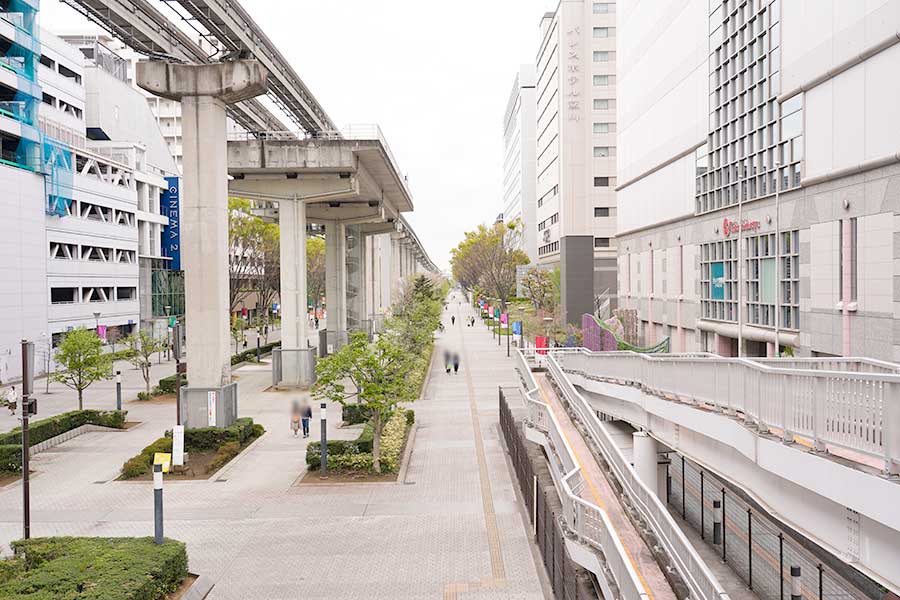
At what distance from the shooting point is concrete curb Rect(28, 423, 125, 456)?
23.9 meters

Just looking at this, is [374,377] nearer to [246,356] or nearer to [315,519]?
[315,519]

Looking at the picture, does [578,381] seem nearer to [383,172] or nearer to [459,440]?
[459,440]

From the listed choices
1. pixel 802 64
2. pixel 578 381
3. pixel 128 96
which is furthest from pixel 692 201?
pixel 128 96

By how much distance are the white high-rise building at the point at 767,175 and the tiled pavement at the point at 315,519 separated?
9.15 m

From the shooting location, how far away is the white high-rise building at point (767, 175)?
18625 millimetres

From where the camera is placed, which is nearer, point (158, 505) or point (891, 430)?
point (891, 430)

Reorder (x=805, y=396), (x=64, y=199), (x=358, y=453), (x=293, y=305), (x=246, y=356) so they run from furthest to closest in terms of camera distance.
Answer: (x=246, y=356)
(x=64, y=199)
(x=293, y=305)
(x=358, y=453)
(x=805, y=396)

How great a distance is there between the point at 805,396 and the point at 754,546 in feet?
26.8

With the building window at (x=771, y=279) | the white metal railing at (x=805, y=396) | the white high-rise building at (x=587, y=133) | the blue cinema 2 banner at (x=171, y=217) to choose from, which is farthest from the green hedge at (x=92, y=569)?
the blue cinema 2 banner at (x=171, y=217)

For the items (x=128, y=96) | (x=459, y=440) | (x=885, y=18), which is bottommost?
(x=459, y=440)

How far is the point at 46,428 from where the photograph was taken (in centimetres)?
2466

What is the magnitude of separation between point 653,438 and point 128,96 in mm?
62168

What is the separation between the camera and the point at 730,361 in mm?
11031

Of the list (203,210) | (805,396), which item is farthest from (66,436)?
(805,396)
